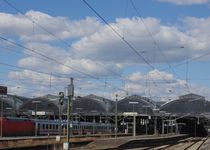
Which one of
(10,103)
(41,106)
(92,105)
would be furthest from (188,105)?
(10,103)

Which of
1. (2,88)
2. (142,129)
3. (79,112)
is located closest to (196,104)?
(142,129)

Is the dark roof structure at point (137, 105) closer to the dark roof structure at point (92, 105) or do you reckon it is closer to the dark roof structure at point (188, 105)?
the dark roof structure at point (92, 105)

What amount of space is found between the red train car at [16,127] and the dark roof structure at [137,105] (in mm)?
74719

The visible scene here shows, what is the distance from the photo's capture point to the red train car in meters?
88.2

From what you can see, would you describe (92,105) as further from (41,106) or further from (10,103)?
(10,103)

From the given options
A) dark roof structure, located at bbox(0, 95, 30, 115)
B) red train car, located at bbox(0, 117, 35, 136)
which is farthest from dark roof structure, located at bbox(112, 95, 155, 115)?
red train car, located at bbox(0, 117, 35, 136)

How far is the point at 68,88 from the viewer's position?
35844 mm

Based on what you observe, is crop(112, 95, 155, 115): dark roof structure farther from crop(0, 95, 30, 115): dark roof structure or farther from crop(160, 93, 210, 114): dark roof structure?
crop(0, 95, 30, 115): dark roof structure

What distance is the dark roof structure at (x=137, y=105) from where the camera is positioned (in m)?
171

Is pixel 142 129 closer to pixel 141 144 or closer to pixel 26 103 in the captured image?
pixel 26 103

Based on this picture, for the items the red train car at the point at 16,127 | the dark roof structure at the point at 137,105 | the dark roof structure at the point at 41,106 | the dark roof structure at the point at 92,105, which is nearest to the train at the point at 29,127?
the red train car at the point at 16,127

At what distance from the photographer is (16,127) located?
9238 cm

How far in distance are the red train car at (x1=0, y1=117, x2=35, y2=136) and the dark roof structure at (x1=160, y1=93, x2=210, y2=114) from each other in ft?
280

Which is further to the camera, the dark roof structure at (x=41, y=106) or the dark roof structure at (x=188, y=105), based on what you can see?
the dark roof structure at (x=188, y=105)
